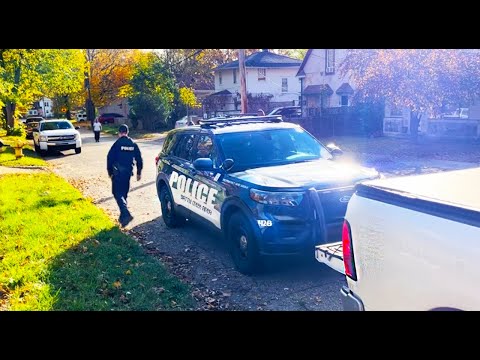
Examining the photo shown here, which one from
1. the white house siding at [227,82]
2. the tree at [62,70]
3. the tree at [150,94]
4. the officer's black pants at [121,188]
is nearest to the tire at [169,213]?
the officer's black pants at [121,188]

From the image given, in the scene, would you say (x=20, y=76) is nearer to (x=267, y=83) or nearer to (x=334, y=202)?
(x=267, y=83)

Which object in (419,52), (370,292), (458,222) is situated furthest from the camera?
(419,52)

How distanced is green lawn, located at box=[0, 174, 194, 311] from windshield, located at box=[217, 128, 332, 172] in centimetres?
189

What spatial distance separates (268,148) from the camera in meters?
6.43

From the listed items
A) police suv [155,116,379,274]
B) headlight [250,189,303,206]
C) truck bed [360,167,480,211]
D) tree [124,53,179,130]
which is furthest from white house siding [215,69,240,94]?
truck bed [360,167,480,211]

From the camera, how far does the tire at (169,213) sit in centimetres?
779

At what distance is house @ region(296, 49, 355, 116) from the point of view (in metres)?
28.8

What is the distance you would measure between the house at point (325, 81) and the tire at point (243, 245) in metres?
22.8

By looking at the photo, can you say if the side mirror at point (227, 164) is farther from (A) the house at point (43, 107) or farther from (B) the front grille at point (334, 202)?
(A) the house at point (43, 107)

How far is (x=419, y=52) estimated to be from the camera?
14633mm

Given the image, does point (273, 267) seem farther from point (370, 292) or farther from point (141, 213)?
point (141, 213)
